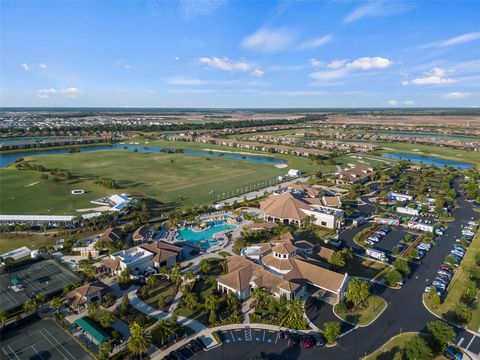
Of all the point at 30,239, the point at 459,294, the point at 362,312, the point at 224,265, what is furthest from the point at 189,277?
the point at 459,294

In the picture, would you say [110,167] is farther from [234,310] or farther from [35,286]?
[234,310]

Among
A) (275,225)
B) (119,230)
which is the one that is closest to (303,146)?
(275,225)

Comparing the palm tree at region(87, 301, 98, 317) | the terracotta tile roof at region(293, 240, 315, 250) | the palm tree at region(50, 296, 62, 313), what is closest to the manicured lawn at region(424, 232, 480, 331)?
the terracotta tile roof at region(293, 240, 315, 250)

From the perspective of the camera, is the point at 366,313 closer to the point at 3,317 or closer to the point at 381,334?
the point at 381,334

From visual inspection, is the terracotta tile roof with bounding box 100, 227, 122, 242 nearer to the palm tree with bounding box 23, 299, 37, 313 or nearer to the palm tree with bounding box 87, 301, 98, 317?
the palm tree with bounding box 23, 299, 37, 313

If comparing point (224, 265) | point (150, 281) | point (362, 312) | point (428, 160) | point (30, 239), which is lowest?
point (428, 160)

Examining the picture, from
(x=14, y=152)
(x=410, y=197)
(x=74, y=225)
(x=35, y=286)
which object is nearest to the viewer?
(x=35, y=286)
